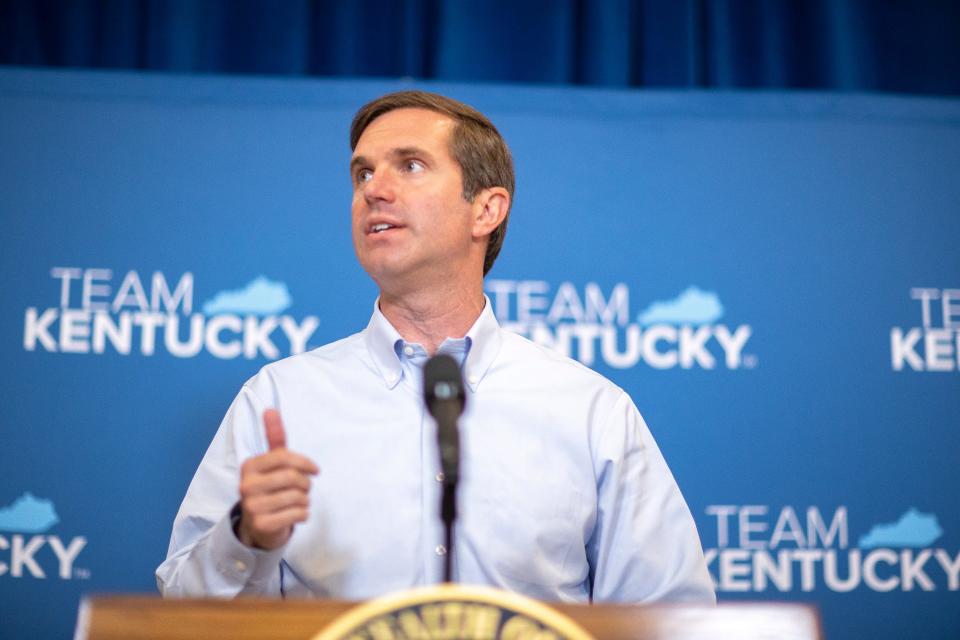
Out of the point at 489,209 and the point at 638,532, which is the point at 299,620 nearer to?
the point at 638,532

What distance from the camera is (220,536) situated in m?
1.23

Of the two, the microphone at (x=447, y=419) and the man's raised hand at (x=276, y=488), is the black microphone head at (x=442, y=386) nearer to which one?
the microphone at (x=447, y=419)

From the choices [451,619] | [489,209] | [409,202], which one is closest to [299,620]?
[451,619]

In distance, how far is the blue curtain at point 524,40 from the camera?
273 centimetres

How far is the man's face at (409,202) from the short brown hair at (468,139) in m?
0.02

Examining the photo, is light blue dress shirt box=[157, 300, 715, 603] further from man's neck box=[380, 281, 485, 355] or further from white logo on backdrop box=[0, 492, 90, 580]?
white logo on backdrop box=[0, 492, 90, 580]

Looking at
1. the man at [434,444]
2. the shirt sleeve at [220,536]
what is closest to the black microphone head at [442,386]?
the shirt sleeve at [220,536]

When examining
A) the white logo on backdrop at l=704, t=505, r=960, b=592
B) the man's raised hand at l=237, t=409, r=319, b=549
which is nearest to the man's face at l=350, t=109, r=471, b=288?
the man's raised hand at l=237, t=409, r=319, b=549

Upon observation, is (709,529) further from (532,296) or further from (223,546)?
(223,546)

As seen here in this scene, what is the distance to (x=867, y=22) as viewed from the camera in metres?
2.84

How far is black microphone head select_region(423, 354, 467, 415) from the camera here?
905mm

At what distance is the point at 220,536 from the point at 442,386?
1.60 feet

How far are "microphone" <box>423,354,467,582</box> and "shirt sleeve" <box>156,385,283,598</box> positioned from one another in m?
0.43

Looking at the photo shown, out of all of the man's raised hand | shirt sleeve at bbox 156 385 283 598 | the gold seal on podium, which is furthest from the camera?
shirt sleeve at bbox 156 385 283 598
